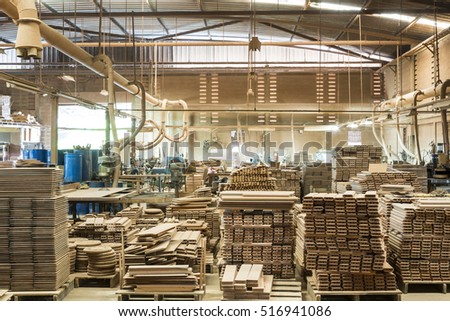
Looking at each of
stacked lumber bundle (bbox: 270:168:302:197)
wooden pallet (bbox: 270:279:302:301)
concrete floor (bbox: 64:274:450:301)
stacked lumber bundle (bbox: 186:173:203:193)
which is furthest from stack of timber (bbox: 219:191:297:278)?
stacked lumber bundle (bbox: 186:173:203:193)

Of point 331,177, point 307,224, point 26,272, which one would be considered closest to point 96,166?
point 331,177

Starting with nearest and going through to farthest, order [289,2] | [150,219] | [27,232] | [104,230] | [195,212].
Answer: [27,232] < [104,230] < [150,219] < [195,212] < [289,2]

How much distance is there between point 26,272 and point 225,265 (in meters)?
2.76

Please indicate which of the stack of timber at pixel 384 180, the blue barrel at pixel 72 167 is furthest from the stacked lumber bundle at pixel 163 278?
the blue barrel at pixel 72 167

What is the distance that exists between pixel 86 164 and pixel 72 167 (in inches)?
26.2

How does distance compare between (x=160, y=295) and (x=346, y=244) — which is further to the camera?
(x=346, y=244)

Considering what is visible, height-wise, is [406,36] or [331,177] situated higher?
[406,36]

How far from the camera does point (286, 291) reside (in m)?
6.32

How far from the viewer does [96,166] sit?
15.9m

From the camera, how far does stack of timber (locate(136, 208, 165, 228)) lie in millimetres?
9406

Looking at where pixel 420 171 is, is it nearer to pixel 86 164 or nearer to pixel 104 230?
pixel 104 230

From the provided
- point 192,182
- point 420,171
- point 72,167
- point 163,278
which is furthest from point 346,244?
point 72,167

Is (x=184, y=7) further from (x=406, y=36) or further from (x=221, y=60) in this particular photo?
(x=406, y=36)

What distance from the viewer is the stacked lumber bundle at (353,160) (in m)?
14.5
